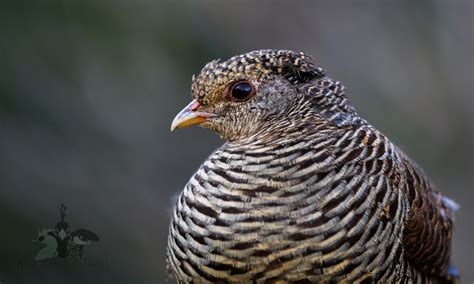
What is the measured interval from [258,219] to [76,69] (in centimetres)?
410

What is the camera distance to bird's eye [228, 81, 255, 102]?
358 cm

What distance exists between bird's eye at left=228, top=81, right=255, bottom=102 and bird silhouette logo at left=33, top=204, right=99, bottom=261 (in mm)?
1637

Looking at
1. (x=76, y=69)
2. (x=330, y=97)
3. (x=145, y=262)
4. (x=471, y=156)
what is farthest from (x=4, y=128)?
(x=471, y=156)

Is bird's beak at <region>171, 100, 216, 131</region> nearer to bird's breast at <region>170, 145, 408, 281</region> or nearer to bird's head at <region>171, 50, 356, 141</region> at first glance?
bird's head at <region>171, 50, 356, 141</region>

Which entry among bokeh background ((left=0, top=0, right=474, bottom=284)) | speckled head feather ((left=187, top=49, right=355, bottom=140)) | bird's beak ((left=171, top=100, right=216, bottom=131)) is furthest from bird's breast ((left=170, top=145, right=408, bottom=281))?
bokeh background ((left=0, top=0, right=474, bottom=284))

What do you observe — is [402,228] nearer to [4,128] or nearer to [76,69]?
[4,128]

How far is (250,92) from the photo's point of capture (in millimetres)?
3584

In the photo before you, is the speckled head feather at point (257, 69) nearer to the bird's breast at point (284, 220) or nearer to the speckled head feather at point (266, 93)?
the speckled head feather at point (266, 93)

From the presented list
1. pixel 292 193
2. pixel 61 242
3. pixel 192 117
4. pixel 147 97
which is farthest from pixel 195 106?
pixel 147 97

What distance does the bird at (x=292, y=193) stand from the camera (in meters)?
3.08

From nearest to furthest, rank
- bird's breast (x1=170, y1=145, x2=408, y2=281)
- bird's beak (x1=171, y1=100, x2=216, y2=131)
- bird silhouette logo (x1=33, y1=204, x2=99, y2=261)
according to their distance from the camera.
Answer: bird's breast (x1=170, y1=145, x2=408, y2=281)
bird's beak (x1=171, y1=100, x2=216, y2=131)
bird silhouette logo (x1=33, y1=204, x2=99, y2=261)

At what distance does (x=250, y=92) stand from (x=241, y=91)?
0.05m

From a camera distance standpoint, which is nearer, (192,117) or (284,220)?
(284,220)

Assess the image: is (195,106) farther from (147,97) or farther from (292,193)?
(147,97)
